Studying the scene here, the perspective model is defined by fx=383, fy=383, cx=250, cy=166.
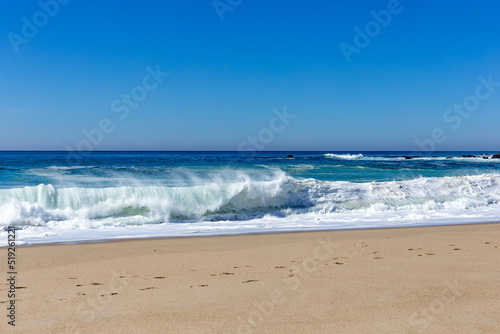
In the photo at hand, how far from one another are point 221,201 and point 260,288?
26.9 feet

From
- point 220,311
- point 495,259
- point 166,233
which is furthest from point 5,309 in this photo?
point 495,259

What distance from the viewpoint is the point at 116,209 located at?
11391 millimetres

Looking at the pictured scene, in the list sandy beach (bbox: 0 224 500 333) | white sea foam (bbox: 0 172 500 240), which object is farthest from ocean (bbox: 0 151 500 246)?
sandy beach (bbox: 0 224 500 333)

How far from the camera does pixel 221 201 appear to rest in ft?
41.1

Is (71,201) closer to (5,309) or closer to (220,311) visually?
(5,309)

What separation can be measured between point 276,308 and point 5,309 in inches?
104

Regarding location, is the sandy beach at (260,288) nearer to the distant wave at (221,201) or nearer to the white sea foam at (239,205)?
the white sea foam at (239,205)

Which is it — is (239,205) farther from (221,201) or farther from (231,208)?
(221,201)

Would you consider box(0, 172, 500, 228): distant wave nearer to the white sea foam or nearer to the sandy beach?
the white sea foam

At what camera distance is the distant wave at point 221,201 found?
10.4 metres

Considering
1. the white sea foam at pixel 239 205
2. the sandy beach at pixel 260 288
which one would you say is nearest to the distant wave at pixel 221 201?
the white sea foam at pixel 239 205

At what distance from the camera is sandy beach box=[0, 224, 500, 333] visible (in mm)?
3441

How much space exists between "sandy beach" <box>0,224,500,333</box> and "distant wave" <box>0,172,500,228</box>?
12.4 ft

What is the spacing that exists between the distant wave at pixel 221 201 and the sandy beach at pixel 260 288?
12.4 ft
